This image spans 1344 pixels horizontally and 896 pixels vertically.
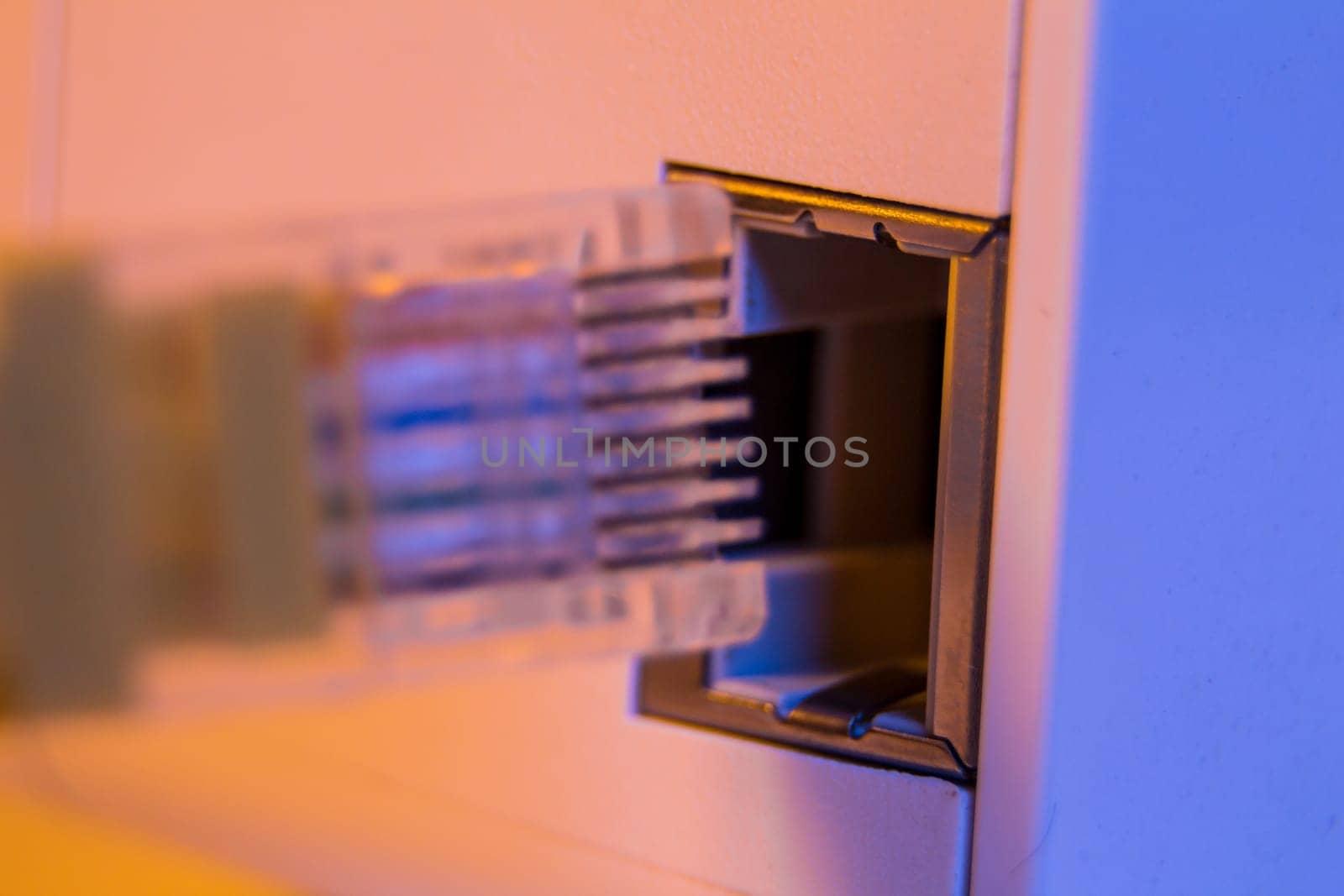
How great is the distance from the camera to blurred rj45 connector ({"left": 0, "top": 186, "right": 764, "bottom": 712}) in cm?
26

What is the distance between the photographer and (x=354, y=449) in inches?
10.5

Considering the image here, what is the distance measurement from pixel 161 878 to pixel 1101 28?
0.45 metres

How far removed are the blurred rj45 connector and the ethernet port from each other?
0.06m

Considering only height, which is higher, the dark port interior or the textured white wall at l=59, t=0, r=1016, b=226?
the textured white wall at l=59, t=0, r=1016, b=226

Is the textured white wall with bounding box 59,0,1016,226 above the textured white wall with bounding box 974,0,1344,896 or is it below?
above

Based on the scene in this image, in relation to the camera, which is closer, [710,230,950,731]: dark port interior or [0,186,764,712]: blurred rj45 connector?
[0,186,764,712]: blurred rj45 connector

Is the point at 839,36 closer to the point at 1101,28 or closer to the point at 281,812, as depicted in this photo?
the point at 1101,28

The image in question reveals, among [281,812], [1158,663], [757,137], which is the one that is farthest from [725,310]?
[281,812]

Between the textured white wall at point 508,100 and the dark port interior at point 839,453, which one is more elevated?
the textured white wall at point 508,100

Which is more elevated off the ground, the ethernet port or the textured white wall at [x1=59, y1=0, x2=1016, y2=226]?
the textured white wall at [x1=59, y1=0, x2=1016, y2=226]

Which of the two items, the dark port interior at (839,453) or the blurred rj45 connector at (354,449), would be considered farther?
the dark port interior at (839,453)

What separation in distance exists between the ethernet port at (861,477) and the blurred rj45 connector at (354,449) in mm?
56

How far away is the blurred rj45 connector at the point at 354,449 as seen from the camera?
26cm

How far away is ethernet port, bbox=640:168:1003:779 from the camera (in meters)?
0.30
